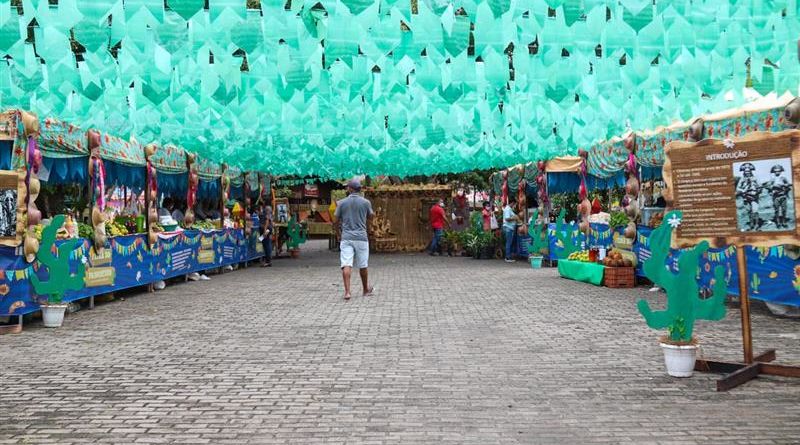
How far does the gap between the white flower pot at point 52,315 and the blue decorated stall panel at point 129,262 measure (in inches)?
9.0

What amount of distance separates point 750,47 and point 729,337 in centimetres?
328

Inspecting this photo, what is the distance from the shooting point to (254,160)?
20.1 meters

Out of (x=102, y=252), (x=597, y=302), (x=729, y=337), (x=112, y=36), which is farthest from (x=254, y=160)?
(x=729, y=337)

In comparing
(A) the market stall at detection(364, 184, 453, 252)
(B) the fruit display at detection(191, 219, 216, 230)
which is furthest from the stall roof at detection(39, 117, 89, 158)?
(A) the market stall at detection(364, 184, 453, 252)

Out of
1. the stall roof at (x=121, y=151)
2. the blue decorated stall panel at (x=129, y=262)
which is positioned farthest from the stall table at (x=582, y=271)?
the stall roof at (x=121, y=151)

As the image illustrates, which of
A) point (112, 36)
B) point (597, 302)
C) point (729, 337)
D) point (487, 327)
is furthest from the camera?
point (597, 302)

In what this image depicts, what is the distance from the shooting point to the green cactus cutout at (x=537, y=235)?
60.6ft

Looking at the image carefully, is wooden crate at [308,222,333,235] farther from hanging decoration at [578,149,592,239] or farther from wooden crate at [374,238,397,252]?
hanging decoration at [578,149,592,239]

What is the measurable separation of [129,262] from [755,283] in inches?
402

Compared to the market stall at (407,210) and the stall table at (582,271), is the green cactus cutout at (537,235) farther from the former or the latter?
the market stall at (407,210)

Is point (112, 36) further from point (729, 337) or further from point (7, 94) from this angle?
point (729, 337)

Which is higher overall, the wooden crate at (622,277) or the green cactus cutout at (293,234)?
the green cactus cutout at (293,234)

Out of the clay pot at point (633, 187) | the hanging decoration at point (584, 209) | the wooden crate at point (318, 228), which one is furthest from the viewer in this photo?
the wooden crate at point (318, 228)

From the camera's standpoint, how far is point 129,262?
1248 cm
